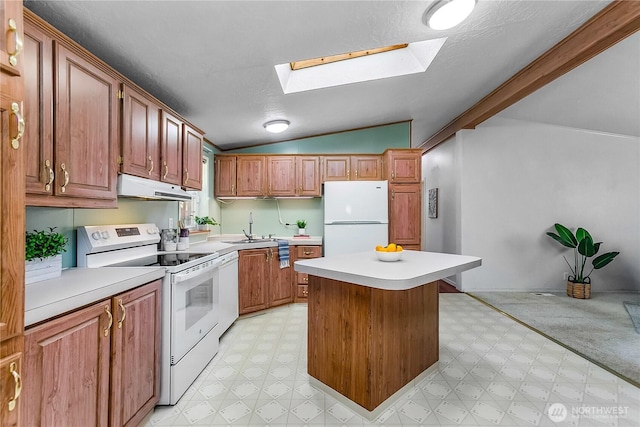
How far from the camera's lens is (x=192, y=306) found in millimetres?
2094

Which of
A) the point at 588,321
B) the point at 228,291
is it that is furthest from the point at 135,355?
the point at 588,321

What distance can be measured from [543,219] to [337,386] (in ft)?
15.0

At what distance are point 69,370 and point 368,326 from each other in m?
1.43

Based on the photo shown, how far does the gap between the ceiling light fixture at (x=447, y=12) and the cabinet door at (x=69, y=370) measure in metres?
2.56

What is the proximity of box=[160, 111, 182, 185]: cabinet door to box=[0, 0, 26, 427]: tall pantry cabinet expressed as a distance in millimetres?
1472

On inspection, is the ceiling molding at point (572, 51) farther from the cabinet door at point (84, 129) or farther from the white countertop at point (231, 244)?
the cabinet door at point (84, 129)

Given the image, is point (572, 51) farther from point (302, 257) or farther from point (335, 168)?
point (302, 257)

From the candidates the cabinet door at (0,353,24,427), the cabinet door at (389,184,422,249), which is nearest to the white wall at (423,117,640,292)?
the cabinet door at (389,184,422,249)

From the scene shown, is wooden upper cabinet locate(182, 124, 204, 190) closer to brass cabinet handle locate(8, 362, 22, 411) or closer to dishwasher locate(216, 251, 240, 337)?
dishwasher locate(216, 251, 240, 337)

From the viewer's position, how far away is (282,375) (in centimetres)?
218

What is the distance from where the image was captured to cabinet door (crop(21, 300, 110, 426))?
1.00 metres

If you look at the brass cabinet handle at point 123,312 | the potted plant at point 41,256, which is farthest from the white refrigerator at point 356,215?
the potted plant at point 41,256

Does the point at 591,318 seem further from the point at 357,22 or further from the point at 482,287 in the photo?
the point at 357,22

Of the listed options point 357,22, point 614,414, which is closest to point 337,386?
point 614,414
